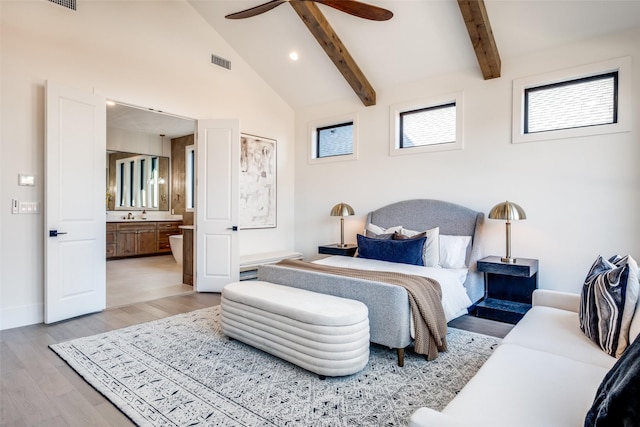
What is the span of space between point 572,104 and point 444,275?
251 centimetres

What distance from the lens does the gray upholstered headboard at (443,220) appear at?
4102mm

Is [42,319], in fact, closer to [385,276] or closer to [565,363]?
[385,276]

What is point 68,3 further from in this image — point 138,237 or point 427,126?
point 138,237

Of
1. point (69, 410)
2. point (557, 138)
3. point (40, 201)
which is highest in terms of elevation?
point (557, 138)

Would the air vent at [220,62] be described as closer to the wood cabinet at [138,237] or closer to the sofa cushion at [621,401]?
the wood cabinet at [138,237]

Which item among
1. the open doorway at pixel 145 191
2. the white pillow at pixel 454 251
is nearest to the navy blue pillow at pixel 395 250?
the white pillow at pixel 454 251

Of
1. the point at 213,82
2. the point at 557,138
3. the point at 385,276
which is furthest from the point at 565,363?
the point at 213,82

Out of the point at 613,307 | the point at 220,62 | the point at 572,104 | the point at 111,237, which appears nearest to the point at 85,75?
the point at 220,62

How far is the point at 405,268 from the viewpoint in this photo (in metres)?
3.71

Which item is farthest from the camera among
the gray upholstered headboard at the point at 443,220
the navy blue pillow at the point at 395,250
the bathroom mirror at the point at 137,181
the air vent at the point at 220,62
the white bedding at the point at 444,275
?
the bathroom mirror at the point at 137,181

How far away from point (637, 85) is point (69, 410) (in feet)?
18.2

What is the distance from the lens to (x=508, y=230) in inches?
153

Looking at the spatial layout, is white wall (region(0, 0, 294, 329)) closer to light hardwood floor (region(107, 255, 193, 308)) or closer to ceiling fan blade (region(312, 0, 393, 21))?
light hardwood floor (region(107, 255, 193, 308))

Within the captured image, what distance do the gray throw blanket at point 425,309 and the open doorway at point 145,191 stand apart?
4763 mm
